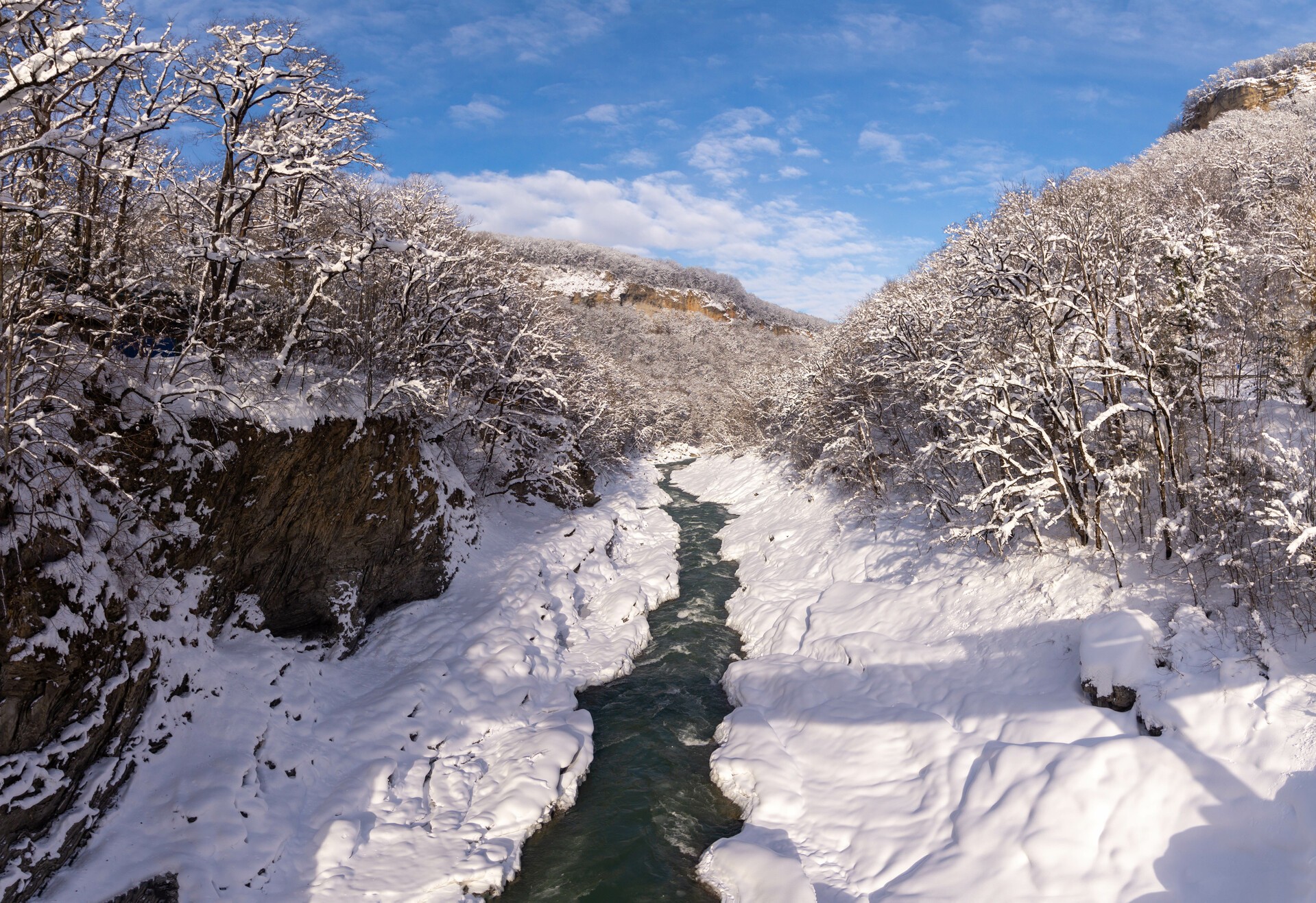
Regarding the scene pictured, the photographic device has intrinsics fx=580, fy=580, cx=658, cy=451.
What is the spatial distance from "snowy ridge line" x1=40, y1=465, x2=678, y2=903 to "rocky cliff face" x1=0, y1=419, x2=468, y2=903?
44cm

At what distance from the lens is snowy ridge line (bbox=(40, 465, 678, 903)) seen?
7164 mm

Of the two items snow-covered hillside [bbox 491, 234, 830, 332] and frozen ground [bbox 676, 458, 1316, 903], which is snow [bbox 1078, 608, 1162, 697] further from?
snow-covered hillside [bbox 491, 234, 830, 332]

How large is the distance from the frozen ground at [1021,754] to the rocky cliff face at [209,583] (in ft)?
25.6

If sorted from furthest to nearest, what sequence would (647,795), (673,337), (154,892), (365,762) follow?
(673,337)
(647,795)
(365,762)
(154,892)

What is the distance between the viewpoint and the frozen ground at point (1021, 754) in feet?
20.5

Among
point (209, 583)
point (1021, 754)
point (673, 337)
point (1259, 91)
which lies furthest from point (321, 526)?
point (673, 337)

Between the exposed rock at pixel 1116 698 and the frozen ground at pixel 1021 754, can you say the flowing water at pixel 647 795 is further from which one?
the exposed rock at pixel 1116 698

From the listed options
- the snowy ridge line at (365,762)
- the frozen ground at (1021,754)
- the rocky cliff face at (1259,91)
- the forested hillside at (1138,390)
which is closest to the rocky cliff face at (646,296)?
the rocky cliff face at (1259,91)

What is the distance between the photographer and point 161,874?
6.62 m

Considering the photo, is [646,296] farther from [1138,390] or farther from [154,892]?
[154,892]

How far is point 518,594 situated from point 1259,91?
67298 mm

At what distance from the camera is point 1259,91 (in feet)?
149

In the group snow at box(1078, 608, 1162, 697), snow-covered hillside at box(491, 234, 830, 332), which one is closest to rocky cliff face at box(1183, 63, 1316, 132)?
Result: snow at box(1078, 608, 1162, 697)

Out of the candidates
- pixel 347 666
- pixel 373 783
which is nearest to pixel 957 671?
pixel 373 783
